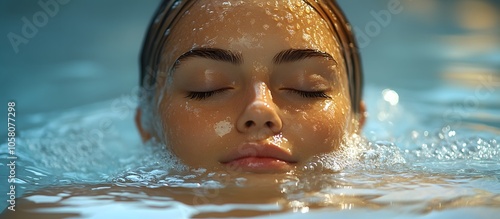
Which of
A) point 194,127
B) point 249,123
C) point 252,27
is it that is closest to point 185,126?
point 194,127

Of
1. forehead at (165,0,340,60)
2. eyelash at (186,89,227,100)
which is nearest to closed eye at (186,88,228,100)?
eyelash at (186,89,227,100)

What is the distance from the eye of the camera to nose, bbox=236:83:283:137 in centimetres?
132

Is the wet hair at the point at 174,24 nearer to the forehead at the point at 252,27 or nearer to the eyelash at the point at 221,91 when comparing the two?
the forehead at the point at 252,27

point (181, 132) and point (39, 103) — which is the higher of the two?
point (39, 103)

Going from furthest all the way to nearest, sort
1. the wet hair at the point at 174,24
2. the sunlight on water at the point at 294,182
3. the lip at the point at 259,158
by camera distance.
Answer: the wet hair at the point at 174,24
the lip at the point at 259,158
the sunlight on water at the point at 294,182

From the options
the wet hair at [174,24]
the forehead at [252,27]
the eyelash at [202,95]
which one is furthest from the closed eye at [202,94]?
the wet hair at [174,24]

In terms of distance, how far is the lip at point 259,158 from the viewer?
4.30 ft

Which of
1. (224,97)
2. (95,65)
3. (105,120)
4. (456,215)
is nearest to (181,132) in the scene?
(224,97)

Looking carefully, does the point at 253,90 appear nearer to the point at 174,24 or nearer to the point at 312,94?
the point at 312,94

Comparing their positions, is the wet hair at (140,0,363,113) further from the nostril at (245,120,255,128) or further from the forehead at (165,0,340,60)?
the nostril at (245,120,255,128)

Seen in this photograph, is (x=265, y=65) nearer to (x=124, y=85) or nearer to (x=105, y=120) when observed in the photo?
(x=105, y=120)

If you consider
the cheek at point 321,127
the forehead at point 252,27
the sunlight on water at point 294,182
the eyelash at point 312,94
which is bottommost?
the sunlight on water at point 294,182

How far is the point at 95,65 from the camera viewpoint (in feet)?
Result: 10.3

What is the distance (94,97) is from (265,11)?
157 cm
